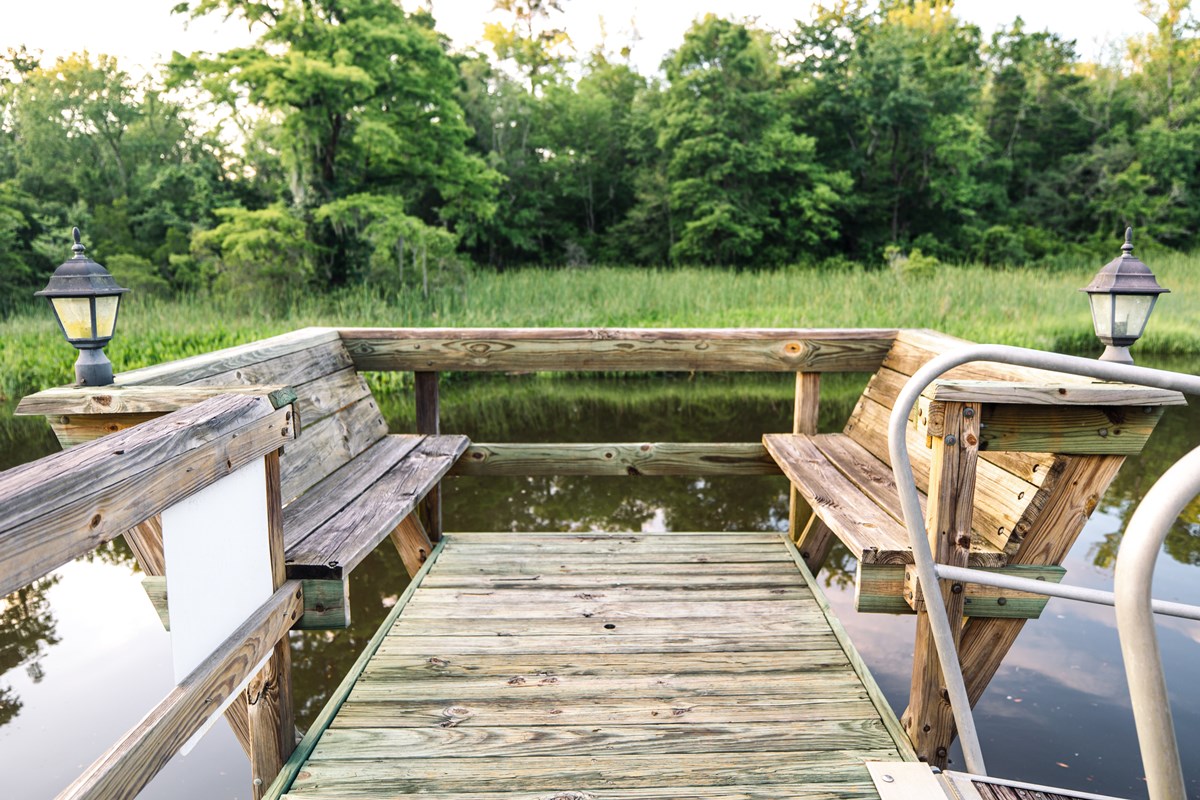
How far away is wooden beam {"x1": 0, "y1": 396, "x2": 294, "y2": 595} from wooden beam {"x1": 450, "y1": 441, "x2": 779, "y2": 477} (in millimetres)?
1709

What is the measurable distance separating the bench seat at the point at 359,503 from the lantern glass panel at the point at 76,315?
71 centimetres

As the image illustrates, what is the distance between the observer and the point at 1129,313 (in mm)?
2207

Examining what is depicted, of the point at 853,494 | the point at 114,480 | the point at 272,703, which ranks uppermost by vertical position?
the point at 114,480

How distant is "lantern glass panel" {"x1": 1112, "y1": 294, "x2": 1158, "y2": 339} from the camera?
2.20 metres

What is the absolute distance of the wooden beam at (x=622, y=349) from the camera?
329cm

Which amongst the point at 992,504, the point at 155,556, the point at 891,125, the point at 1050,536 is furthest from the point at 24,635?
the point at 891,125

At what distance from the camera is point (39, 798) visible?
2.53 m

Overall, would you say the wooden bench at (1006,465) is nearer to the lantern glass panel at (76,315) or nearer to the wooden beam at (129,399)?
the wooden beam at (129,399)

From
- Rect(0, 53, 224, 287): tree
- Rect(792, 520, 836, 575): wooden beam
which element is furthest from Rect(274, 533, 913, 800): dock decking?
Rect(0, 53, 224, 287): tree

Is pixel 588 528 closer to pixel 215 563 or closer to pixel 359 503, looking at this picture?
pixel 359 503

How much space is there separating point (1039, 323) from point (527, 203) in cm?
1209

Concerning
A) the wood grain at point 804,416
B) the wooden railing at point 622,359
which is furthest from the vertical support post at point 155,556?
the wood grain at point 804,416

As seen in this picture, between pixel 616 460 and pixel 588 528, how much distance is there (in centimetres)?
141

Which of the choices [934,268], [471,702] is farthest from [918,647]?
[934,268]
